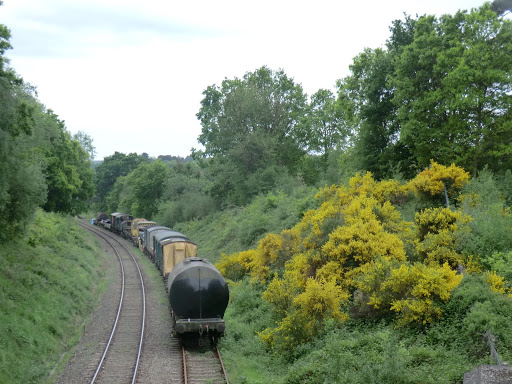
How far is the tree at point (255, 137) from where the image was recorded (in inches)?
1825

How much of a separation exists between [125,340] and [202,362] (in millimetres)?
4244

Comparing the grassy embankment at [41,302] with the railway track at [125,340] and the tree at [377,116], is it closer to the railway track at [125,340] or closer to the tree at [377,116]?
the railway track at [125,340]

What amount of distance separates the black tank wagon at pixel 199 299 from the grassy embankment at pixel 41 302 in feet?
14.9

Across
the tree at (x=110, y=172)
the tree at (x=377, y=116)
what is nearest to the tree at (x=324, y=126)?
the tree at (x=377, y=116)

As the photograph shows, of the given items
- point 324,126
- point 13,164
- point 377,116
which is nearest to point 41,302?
point 13,164

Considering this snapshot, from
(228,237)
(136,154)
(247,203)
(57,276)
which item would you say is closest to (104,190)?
(136,154)

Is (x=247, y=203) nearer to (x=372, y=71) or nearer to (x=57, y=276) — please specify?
(x=372, y=71)

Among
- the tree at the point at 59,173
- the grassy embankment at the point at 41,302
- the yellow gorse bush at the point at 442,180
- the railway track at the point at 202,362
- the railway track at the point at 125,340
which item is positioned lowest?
the railway track at the point at 202,362

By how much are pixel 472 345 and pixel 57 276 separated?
2070cm

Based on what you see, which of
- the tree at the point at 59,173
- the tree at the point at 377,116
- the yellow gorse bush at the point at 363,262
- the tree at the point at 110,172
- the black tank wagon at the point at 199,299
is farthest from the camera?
the tree at the point at 110,172

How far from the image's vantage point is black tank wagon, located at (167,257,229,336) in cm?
1702

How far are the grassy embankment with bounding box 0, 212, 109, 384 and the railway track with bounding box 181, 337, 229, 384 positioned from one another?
4.37 m

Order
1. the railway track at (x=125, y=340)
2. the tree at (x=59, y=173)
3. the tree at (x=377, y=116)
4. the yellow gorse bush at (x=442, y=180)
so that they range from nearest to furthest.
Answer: the railway track at (x=125, y=340)
the yellow gorse bush at (x=442, y=180)
the tree at (x=377, y=116)
the tree at (x=59, y=173)

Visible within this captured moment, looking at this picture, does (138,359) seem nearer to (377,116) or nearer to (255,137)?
(377,116)
